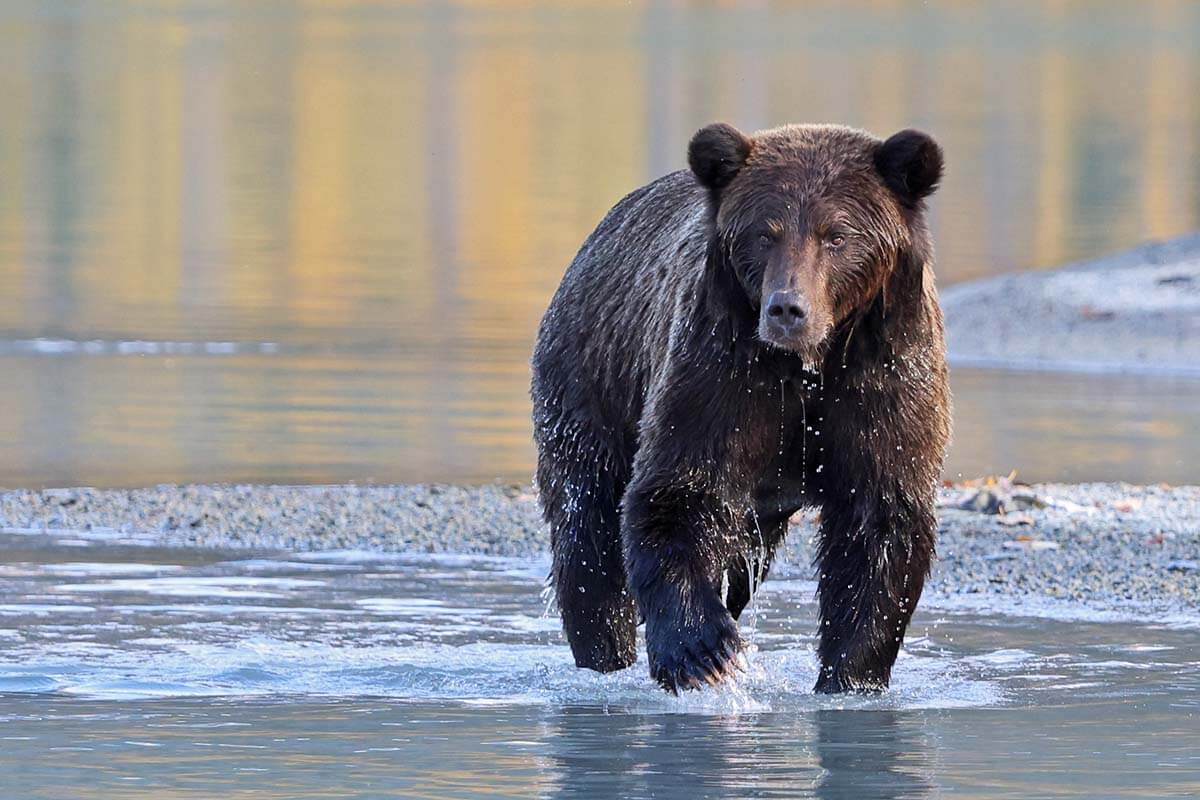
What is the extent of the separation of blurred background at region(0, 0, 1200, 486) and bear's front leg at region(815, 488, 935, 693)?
5.73m

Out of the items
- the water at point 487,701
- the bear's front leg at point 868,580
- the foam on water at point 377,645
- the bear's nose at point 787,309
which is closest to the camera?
the water at point 487,701

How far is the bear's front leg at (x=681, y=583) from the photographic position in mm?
8039

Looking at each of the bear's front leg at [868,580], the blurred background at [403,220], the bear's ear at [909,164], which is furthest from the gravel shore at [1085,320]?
the bear's ear at [909,164]

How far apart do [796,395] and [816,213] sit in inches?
21.3

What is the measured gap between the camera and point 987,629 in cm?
1009

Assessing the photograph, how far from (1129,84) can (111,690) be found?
75584 mm

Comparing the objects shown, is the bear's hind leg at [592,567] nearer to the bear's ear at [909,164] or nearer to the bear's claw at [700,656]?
the bear's claw at [700,656]

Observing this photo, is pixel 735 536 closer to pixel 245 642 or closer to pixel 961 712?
pixel 961 712

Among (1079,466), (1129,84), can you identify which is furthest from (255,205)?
(1129,84)

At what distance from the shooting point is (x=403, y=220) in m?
35.9

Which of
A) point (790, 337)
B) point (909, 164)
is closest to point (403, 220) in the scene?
point (909, 164)

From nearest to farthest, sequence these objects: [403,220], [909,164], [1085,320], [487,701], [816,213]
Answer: [816,213] → [909,164] → [487,701] → [1085,320] → [403,220]

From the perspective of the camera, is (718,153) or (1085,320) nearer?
(718,153)

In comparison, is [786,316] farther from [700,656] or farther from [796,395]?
[700,656]
